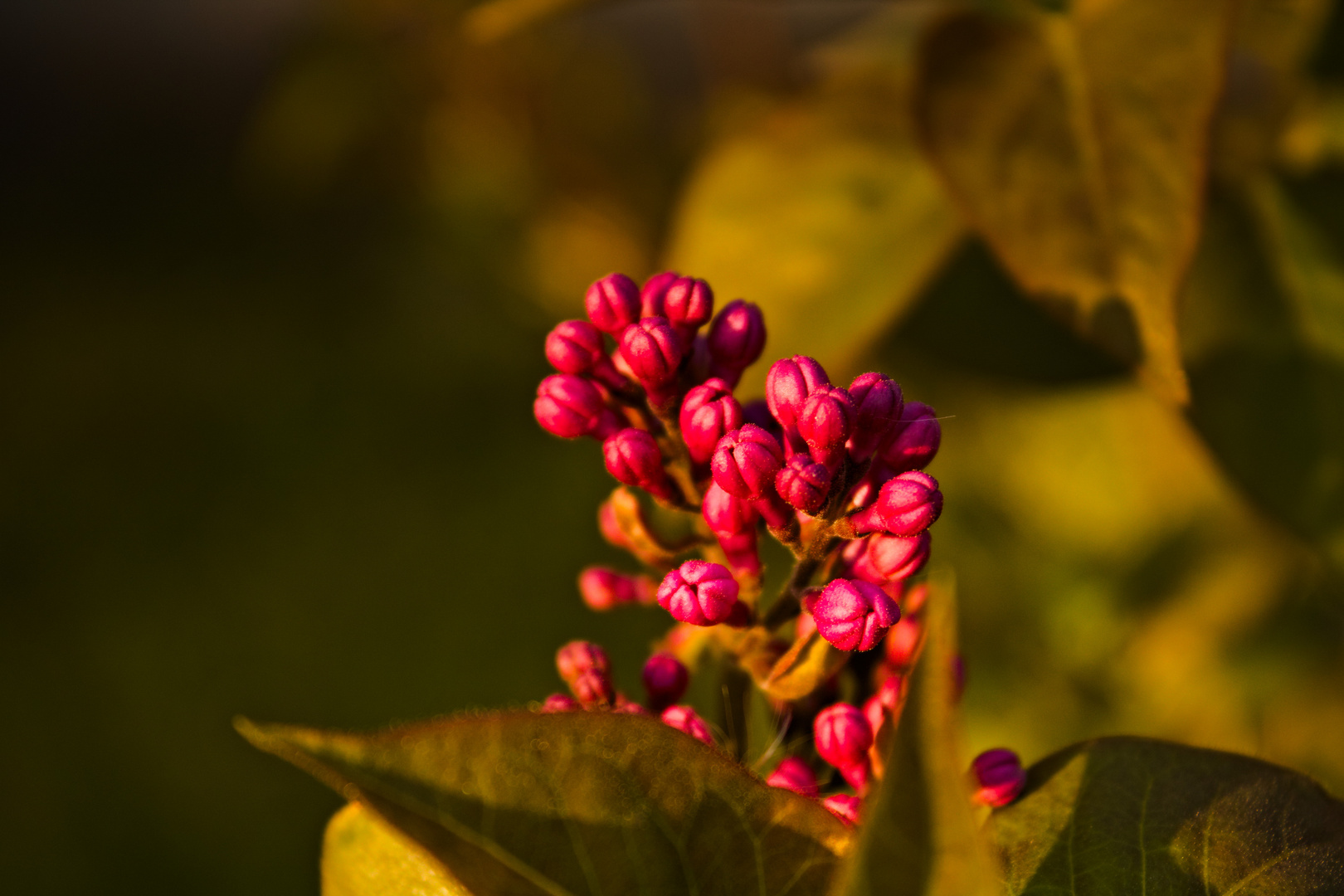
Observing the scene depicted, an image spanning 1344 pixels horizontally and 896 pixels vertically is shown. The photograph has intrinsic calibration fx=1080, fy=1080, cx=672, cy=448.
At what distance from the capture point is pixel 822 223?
38.6 inches

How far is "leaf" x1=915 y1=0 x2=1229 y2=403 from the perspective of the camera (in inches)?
25.6

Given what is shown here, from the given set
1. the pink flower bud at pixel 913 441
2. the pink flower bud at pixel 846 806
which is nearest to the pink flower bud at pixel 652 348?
the pink flower bud at pixel 913 441

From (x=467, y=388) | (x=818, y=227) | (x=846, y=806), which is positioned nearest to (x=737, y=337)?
(x=846, y=806)

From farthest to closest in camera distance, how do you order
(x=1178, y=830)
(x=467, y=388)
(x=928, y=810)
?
(x=467, y=388) → (x=1178, y=830) → (x=928, y=810)

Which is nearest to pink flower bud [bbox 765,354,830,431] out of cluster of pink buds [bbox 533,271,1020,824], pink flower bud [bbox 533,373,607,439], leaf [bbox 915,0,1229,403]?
cluster of pink buds [bbox 533,271,1020,824]

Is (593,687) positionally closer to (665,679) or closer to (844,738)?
(665,679)

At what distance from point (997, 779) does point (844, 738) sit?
0.08 metres

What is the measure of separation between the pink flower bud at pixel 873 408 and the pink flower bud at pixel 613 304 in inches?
5.2

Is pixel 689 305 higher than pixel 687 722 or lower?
higher

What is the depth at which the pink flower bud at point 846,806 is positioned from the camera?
51cm

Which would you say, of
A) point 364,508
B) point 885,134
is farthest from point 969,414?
point 364,508

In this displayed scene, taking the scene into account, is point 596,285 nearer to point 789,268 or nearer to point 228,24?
point 789,268

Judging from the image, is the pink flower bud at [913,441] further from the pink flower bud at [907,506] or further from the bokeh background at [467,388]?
the bokeh background at [467,388]

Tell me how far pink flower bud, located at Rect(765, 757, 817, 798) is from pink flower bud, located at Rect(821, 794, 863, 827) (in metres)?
0.01
